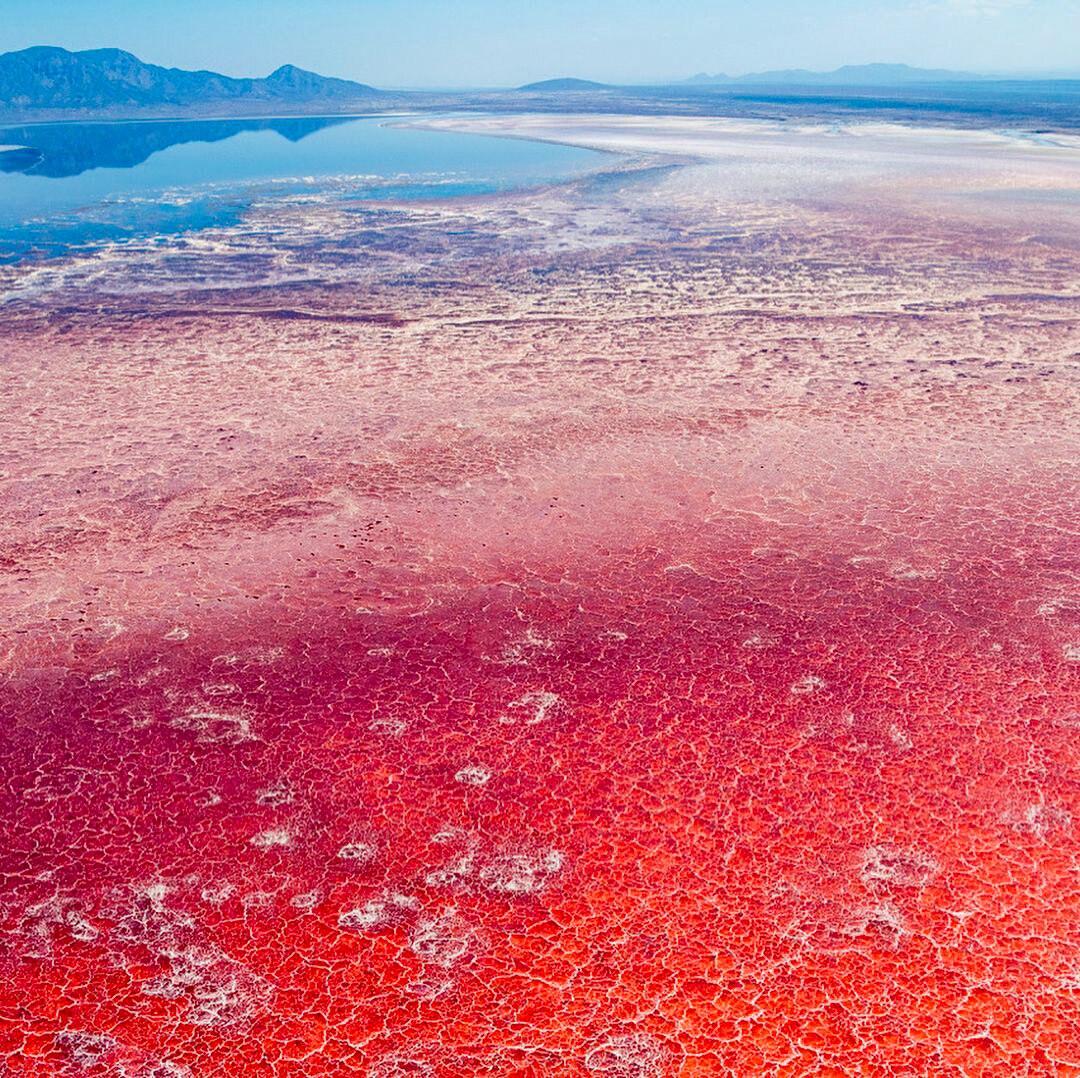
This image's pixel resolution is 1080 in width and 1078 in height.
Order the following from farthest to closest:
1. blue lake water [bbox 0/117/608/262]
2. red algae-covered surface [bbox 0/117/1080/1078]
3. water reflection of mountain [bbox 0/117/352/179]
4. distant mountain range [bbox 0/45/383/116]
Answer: distant mountain range [bbox 0/45/383/116] < water reflection of mountain [bbox 0/117/352/179] < blue lake water [bbox 0/117/608/262] < red algae-covered surface [bbox 0/117/1080/1078]

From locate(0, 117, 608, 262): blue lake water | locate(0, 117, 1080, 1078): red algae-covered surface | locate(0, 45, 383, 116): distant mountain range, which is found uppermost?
locate(0, 45, 383, 116): distant mountain range

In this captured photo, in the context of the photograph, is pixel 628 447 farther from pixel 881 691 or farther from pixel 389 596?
pixel 881 691

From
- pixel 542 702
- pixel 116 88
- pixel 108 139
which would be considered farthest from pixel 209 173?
pixel 116 88

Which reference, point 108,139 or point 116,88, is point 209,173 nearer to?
point 108,139

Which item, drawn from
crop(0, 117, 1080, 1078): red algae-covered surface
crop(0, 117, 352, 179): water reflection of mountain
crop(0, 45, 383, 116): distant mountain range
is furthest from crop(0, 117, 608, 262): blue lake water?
crop(0, 45, 383, 116): distant mountain range

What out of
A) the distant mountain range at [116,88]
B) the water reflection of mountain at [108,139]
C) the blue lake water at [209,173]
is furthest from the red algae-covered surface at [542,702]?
the distant mountain range at [116,88]

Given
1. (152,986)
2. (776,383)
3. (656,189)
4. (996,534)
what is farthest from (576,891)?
(656,189)

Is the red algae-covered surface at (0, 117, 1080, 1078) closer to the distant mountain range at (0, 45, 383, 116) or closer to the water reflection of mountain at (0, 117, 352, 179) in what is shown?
the water reflection of mountain at (0, 117, 352, 179)
